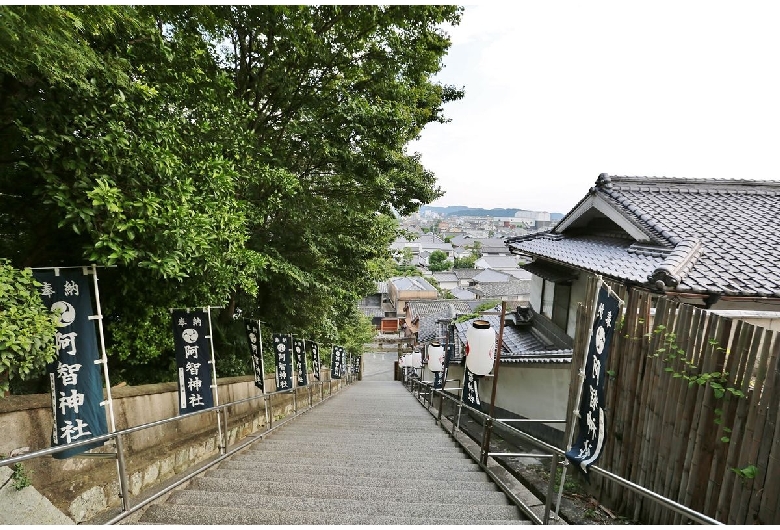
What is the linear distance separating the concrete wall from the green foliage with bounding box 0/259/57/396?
760mm

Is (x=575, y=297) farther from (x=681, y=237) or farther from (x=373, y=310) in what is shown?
(x=373, y=310)

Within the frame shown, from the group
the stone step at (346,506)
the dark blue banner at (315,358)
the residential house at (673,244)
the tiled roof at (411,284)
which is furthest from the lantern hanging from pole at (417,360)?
the tiled roof at (411,284)

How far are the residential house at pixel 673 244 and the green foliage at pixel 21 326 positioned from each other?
22.0 ft

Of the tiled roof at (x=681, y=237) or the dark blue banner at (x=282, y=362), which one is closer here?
the tiled roof at (x=681, y=237)

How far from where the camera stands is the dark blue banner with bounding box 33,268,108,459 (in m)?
4.28

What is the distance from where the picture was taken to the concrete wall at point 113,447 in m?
4.26

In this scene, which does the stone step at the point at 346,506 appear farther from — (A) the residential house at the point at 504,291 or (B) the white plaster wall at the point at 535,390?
(A) the residential house at the point at 504,291

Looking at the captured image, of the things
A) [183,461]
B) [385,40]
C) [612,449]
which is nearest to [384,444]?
[183,461]

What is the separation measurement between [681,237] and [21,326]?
856 cm

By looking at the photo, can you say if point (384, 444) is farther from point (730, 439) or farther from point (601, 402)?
point (730, 439)

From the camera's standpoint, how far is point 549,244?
9.55m

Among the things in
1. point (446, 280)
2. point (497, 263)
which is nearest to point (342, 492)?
point (446, 280)

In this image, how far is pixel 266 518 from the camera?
401 centimetres

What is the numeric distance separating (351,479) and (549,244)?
7040 millimetres
